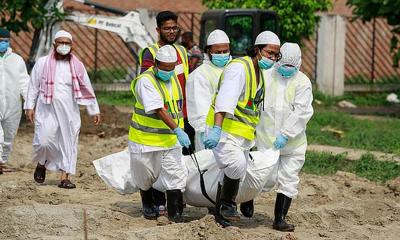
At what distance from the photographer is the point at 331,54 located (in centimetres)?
2631

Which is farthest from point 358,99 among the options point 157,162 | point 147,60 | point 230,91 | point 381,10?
point 230,91

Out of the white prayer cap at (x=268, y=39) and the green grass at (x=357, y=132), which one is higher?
the white prayer cap at (x=268, y=39)

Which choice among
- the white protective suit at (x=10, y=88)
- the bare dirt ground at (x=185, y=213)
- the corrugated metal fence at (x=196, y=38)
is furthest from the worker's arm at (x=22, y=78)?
the corrugated metal fence at (x=196, y=38)

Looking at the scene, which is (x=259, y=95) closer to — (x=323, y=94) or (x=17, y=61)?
(x=17, y=61)

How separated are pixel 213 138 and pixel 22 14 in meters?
10.1

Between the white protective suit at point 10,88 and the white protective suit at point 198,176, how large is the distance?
2.77m

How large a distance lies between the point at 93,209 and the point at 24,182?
2.30 m

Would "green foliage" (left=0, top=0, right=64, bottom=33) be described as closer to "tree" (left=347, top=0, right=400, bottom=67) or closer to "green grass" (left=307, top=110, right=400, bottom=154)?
"green grass" (left=307, top=110, right=400, bottom=154)

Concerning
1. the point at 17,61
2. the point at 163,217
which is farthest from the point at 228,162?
the point at 17,61

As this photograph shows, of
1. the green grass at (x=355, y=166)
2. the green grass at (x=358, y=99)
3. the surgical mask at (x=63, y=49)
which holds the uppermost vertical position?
the surgical mask at (x=63, y=49)

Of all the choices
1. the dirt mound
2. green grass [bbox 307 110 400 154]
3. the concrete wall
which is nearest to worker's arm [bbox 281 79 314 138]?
green grass [bbox 307 110 400 154]

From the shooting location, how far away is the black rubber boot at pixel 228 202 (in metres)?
9.88

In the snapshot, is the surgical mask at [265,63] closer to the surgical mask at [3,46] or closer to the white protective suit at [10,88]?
the white protective suit at [10,88]

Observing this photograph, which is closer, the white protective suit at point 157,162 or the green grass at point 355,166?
the white protective suit at point 157,162
